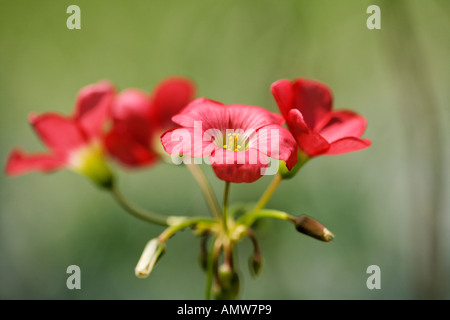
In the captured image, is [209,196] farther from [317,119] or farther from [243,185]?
[243,185]

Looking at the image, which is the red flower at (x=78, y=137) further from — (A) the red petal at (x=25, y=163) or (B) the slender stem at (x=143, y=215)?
(B) the slender stem at (x=143, y=215)

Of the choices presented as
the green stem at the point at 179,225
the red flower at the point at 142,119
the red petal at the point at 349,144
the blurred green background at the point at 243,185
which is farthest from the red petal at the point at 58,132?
the blurred green background at the point at 243,185

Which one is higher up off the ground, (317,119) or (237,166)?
(317,119)

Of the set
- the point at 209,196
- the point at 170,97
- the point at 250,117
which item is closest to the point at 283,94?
the point at 250,117

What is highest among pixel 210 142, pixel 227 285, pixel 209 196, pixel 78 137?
pixel 78 137

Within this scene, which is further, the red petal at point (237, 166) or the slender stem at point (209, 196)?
the slender stem at point (209, 196)

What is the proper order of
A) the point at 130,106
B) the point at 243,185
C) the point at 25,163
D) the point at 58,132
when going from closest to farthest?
the point at 25,163, the point at 58,132, the point at 130,106, the point at 243,185

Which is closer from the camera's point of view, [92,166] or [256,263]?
[256,263]
